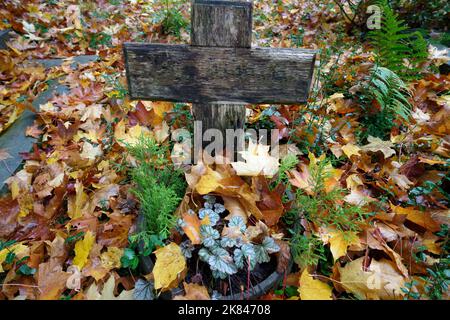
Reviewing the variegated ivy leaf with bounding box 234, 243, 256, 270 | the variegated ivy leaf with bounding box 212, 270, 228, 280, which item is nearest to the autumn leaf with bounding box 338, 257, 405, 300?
the variegated ivy leaf with bounding box 234, 243, 256, 270

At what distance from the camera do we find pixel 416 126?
6.43 feet

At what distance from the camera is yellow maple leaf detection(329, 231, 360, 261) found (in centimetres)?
133

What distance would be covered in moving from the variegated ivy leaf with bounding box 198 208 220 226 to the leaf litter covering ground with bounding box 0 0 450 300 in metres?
0.07

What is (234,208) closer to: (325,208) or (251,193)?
(251,193)

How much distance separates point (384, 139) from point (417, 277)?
986mm

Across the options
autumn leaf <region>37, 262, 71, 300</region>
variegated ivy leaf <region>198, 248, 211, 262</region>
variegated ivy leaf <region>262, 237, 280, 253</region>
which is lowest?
autumn leaf <region>37, 262, 71, 300</region>

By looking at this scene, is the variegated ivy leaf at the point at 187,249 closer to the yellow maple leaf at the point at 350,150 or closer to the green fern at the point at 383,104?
the yellow maple leaf at the point at 350,150

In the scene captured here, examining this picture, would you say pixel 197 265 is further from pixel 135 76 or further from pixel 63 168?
pixel 63 168

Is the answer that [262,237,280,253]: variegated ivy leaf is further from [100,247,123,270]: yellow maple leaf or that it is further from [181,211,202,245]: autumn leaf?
[100,247,123,270]: yellow maple leaf

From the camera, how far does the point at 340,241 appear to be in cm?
138

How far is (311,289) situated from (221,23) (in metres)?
1.14

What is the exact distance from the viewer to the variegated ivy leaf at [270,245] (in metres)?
1.26

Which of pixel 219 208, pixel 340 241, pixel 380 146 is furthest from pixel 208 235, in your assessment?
pixel 380 146

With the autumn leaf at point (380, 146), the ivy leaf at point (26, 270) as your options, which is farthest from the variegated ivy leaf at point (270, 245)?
the ivy leaf at point (26, 270)
